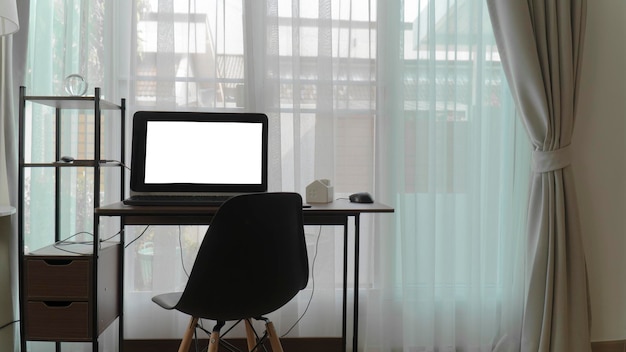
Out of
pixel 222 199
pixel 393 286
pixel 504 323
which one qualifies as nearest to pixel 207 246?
pixel 222 199

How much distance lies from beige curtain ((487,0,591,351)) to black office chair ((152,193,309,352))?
4.16ft

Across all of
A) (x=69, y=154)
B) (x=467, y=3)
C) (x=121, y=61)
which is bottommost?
(x=69, y=154)

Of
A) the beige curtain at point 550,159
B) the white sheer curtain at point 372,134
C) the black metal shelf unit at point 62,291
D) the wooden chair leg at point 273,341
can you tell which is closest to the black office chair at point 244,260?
the wooden chair leg at point 273,341

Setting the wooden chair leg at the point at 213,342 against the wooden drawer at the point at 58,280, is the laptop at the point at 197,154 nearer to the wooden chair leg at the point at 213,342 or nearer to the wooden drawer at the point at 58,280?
the wooden drawer at the point at 58,280

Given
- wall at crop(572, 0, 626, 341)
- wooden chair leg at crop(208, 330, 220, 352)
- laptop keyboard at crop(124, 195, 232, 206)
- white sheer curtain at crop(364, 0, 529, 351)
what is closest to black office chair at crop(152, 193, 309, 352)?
wooden chair leg at crop(208, 330, 220, 352)

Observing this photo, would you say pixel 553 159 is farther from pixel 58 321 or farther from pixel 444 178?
pixel 58 321

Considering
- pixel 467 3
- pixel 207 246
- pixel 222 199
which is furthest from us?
pixel 467 3

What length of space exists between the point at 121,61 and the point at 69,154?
1.63ft

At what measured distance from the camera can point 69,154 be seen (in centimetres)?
200

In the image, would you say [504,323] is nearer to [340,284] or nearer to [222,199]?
[340,284]

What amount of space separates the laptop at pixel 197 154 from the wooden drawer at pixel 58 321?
0.50 metres

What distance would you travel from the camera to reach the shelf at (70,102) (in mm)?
1710

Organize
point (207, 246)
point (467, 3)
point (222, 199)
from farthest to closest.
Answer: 1. point (467, 3)
2. point (222, 199)
3. point (207, 246)

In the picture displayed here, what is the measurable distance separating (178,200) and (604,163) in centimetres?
208
